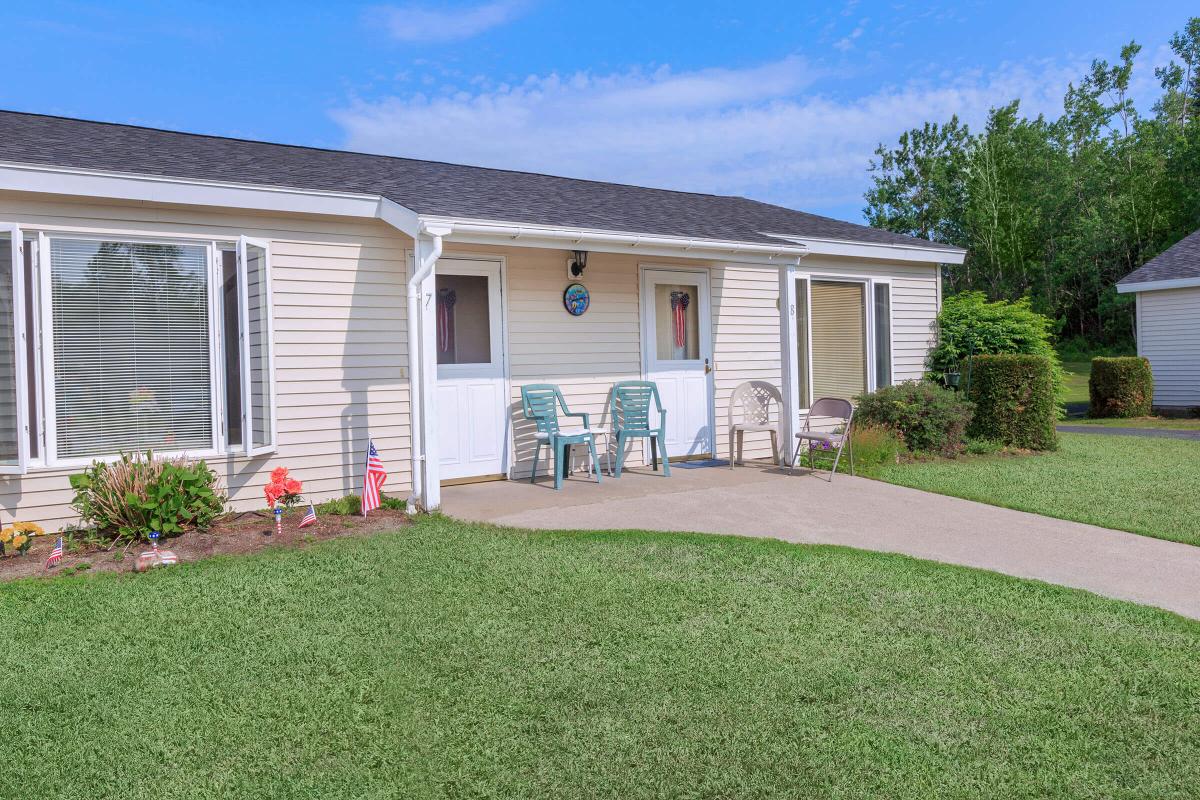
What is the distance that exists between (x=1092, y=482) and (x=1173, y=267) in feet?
38.5

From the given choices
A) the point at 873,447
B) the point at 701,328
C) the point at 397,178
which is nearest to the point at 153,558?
the point at 397,178

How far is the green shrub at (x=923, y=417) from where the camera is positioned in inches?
378

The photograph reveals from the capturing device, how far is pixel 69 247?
19.2 feet

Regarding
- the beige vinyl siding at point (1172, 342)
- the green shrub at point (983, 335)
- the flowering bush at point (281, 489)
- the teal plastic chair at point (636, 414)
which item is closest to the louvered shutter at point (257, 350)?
the flowering bush at point (281, 489)

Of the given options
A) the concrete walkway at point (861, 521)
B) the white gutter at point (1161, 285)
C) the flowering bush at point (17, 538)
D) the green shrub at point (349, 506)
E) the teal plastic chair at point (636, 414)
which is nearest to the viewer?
the concrete walkway at point (861, 521)

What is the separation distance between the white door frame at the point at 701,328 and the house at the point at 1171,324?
11.9 m

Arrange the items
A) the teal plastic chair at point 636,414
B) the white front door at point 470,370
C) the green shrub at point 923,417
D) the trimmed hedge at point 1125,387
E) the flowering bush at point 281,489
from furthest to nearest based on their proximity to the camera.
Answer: the trimmed hedge at point 1125,387 → the green shrub at point 923,417 → the teal plastic chair at point 636,414 → the white front door at point 470,370 → the flowering bush at point 281,489

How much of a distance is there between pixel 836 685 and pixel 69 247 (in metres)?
5.64

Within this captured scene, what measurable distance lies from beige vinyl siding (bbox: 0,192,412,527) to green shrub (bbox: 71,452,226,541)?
2.04 feet

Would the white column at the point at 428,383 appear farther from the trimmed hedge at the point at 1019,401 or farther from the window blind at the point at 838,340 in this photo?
the trimmed hedge at the point at 1019,401

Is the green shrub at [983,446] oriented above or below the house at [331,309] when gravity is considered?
below

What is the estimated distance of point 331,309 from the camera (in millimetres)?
7020

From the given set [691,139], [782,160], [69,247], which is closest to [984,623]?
[69,247]

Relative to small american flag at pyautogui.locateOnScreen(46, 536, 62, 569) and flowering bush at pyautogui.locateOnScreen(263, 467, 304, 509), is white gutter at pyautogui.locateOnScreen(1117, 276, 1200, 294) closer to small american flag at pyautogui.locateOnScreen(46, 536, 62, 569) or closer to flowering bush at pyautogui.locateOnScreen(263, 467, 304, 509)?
flowering bush at pyautogui.locateOnScreen(263, 467, 304, 509)
